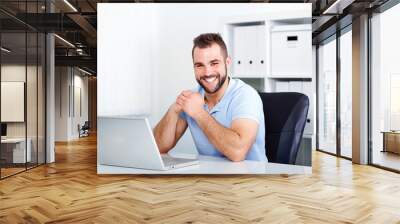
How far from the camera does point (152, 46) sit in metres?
6.05

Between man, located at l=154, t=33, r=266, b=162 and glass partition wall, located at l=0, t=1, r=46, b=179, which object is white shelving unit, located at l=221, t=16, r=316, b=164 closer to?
man, located at l=154, t=33, r=266, b=162

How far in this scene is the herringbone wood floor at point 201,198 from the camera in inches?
149

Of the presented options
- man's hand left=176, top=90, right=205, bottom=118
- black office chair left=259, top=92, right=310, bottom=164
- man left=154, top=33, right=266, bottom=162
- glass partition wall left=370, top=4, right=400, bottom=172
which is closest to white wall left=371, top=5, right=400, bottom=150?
glass partition wall left=370, top=4, right=400, bottom=172

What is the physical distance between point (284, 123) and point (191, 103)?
1.62m

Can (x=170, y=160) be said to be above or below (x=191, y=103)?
below

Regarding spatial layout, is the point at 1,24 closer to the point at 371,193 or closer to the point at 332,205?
the point at 332,205

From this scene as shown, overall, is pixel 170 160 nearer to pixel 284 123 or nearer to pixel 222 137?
pixel 222 137

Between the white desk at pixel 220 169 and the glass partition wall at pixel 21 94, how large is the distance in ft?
4.70

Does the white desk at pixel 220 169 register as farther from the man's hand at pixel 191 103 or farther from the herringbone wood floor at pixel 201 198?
the man's hand at pixel 191 103

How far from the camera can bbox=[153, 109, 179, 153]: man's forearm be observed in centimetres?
591

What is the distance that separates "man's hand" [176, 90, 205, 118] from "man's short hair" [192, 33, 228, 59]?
70 cm

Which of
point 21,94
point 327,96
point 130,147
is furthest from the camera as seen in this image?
point 327,96

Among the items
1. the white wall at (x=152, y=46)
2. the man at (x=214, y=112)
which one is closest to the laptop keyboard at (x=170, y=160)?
the man at (x=214, y=112)

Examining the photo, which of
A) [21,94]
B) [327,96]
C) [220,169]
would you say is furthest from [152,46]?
[327,96]
